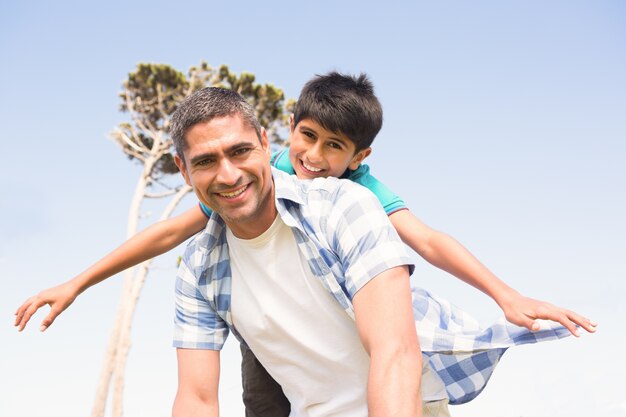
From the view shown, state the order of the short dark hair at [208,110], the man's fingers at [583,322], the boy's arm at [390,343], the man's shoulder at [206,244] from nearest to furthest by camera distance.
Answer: the boy's arm at [390,343] < the man's fingers at [583,322] < the short dark hair at [208,110] < the man's shoulder at [206,244]

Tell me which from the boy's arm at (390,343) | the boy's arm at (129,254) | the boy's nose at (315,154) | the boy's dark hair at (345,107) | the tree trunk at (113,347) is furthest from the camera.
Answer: the tree trunk at (113,347)

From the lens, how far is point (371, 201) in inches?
97.7

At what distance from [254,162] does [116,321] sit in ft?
31.6

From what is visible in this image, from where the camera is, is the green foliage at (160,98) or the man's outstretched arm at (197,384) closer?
the man's outstretched arm at (197,384)

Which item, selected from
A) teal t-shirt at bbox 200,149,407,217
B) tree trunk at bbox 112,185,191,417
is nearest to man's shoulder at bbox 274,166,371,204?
teal t-shirt at bbox 200,149,407,217

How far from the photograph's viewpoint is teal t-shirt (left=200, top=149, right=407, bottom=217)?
10.2ft

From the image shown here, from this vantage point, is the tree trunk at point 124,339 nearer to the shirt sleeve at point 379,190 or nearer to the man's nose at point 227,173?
the shirt sleeve at point 379,190

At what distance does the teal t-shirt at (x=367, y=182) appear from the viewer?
3098mm

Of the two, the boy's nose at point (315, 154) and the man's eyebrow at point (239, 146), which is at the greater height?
the boy's nose at point (315, 154)

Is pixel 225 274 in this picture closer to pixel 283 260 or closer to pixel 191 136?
pixel 283 260

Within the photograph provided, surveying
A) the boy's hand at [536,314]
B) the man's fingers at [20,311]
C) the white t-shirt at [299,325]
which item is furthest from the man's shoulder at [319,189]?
the man's fingers at [20,311]

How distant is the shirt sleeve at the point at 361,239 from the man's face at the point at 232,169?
1.03 feet

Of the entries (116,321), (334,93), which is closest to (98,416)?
(116,321)

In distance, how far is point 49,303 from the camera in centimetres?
308
